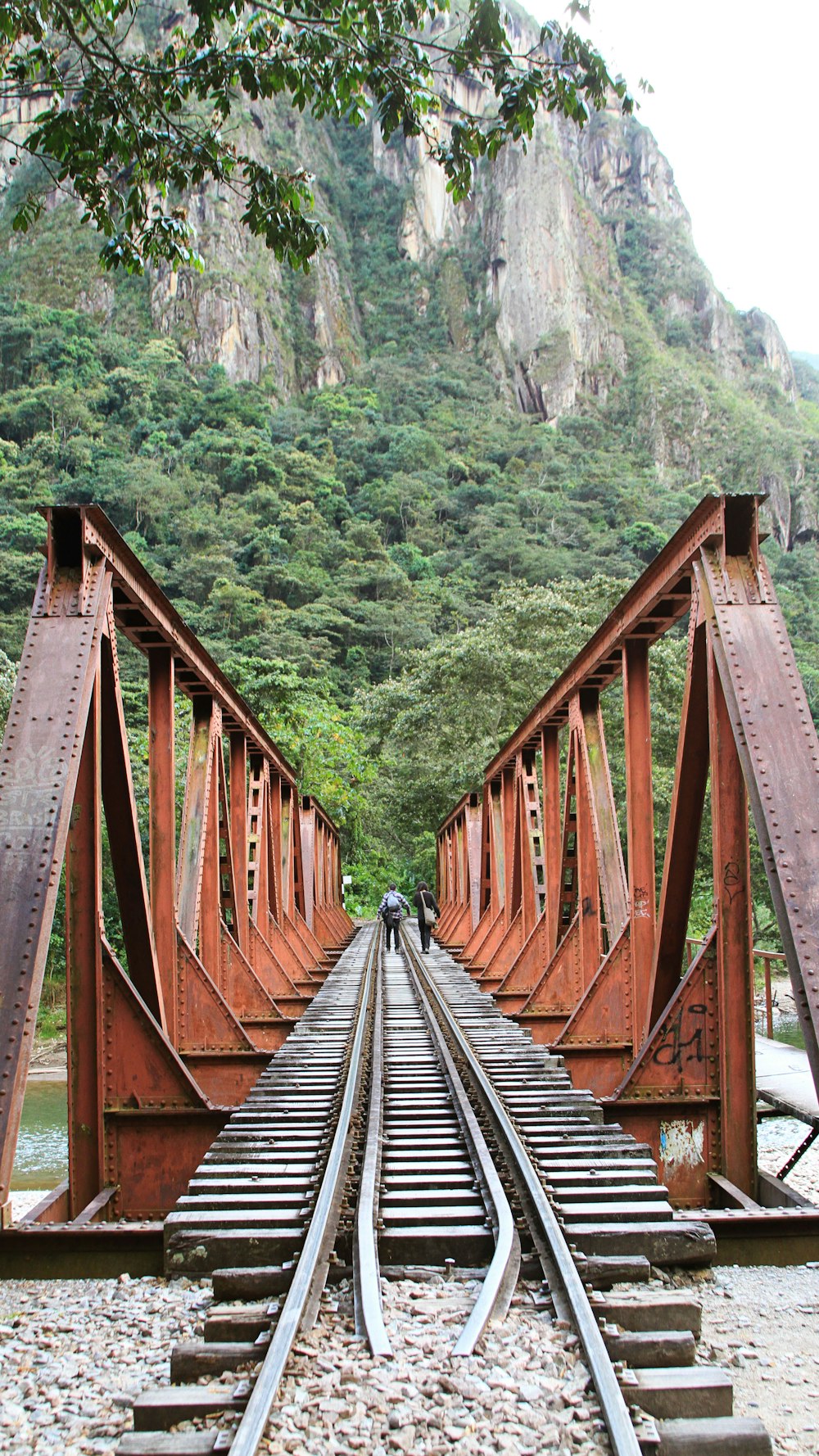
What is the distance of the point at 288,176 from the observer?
6992 millimetres

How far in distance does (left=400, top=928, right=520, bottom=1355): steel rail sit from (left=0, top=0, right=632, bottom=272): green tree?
5.17 m

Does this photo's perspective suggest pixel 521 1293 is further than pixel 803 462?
No

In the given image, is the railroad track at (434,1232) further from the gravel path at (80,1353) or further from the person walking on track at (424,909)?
the person walking on track at (424,909)

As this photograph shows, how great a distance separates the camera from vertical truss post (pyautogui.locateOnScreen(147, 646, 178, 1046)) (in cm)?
767

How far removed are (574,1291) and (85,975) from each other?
3.20m

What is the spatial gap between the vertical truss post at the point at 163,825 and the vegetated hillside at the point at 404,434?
751 inches

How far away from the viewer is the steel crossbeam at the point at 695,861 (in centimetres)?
479

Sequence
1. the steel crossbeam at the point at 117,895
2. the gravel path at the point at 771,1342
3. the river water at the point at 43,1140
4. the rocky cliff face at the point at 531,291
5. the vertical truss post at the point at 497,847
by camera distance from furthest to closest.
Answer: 1. the rocky cliff face at the point at 531,291
2. the vertical truss post at the point at 497,847
3. the river water at the point at 43,1140
4. the steel crossbeam at the point at 117,895
5. the gravel path at the point at 771,1342

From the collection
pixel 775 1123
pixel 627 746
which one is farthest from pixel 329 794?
pixel 627 746

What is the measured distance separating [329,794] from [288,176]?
29691 mm

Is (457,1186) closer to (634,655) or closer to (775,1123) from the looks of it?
(634,655)

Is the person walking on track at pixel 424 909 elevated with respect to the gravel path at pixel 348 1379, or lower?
elevated

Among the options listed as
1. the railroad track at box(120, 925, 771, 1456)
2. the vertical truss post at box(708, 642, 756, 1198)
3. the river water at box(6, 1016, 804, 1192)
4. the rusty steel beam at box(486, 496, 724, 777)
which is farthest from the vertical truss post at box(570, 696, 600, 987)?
the river water at box(6, 1016, 804, 1192)

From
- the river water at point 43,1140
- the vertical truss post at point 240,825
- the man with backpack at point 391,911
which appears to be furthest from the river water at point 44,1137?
the man with backpack at point 391,911
